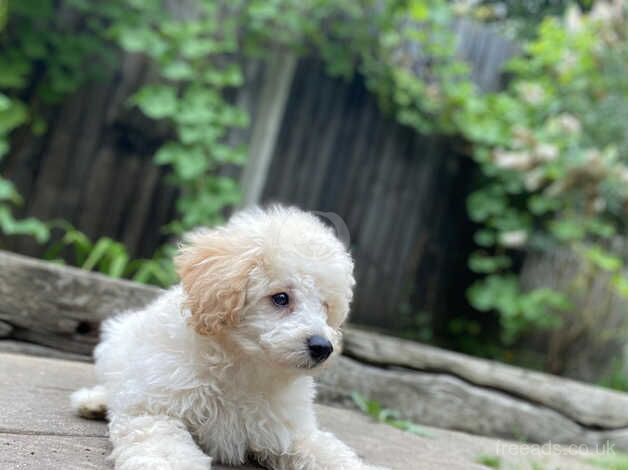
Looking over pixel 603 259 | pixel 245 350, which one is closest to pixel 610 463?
pixel 245 350

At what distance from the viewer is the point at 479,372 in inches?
160

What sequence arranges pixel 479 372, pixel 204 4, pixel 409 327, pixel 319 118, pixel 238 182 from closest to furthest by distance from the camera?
1. pixel 479 372
2. pixel 204 4
3. pixel 238 182
4. pixel 319 118
5. pixel 409 327

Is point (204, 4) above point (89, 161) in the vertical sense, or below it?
above

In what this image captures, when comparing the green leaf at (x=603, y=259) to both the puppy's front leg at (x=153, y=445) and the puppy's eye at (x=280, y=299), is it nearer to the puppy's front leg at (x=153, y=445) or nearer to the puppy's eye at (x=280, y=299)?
the puppy's eye at (x=280, y=299)

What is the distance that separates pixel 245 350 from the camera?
204cm

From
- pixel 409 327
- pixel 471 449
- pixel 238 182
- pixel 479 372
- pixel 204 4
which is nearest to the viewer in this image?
pixel 471 449

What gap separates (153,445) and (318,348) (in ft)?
1.73

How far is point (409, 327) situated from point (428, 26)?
2.89 meters

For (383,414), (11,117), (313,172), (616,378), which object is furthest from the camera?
(313,172)

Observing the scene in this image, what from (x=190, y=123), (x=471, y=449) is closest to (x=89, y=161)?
(x=190, y=123)

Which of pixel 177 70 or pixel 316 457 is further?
pixel 177 70

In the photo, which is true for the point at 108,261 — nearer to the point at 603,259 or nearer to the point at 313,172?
the point at 313,172

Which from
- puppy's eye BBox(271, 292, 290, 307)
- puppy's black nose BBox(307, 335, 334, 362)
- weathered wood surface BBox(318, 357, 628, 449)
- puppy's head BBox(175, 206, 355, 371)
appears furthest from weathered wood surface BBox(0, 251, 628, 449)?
puppy's black nose BBox(307, 335, 334, 362)

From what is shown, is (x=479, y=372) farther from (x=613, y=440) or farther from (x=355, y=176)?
(x=355, y=176)
